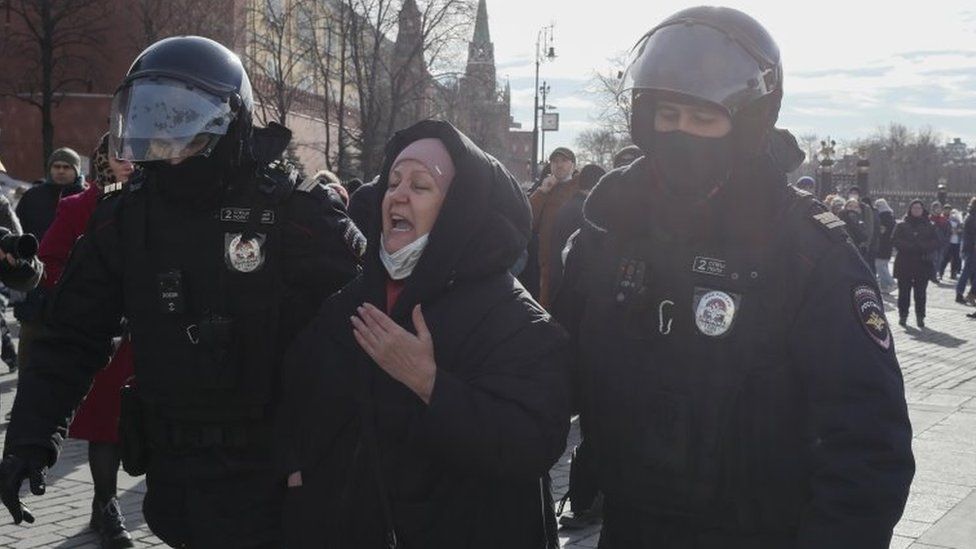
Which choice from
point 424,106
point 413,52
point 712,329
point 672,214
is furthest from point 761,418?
point 424,106

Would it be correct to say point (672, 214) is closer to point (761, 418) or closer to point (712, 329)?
point (712, 329)

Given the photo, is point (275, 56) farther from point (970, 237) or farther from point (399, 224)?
point (399, 224)

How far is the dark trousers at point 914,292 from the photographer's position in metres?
16.0

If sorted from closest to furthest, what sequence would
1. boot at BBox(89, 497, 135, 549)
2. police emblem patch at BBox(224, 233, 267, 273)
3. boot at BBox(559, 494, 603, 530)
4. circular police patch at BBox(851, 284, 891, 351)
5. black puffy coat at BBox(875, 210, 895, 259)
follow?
circular police patch at BBox(851, 284, 891, 351) < police emblem patch at BBox(224, 233, 267, 273) < boot at BBox(89, 497, 135, 549) < boot at BBox(559, 494, 603, 530) < black puffy coat at BBox(875, 210, 895, 259)

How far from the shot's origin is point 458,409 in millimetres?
2422

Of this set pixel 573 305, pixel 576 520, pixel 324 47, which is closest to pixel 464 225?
pixel 573 305

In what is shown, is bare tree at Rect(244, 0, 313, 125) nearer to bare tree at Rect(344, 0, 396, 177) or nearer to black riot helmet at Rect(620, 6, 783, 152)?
bare tree at Rect(344, 0, 396, 177)

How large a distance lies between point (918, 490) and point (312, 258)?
4507 mm

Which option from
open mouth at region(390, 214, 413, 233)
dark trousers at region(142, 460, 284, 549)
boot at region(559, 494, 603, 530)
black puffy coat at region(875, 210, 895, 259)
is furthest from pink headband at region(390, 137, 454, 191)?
black puffy coat at region(875, 210, 895, 259)

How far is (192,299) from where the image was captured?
3.36 metres

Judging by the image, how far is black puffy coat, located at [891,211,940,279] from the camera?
1581cm

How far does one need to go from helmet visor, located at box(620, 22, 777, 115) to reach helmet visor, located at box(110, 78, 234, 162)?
1394mm

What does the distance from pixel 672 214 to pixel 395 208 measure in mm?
642

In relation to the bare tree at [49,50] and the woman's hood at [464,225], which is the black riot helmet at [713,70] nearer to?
the woman's hood at [464,225]
